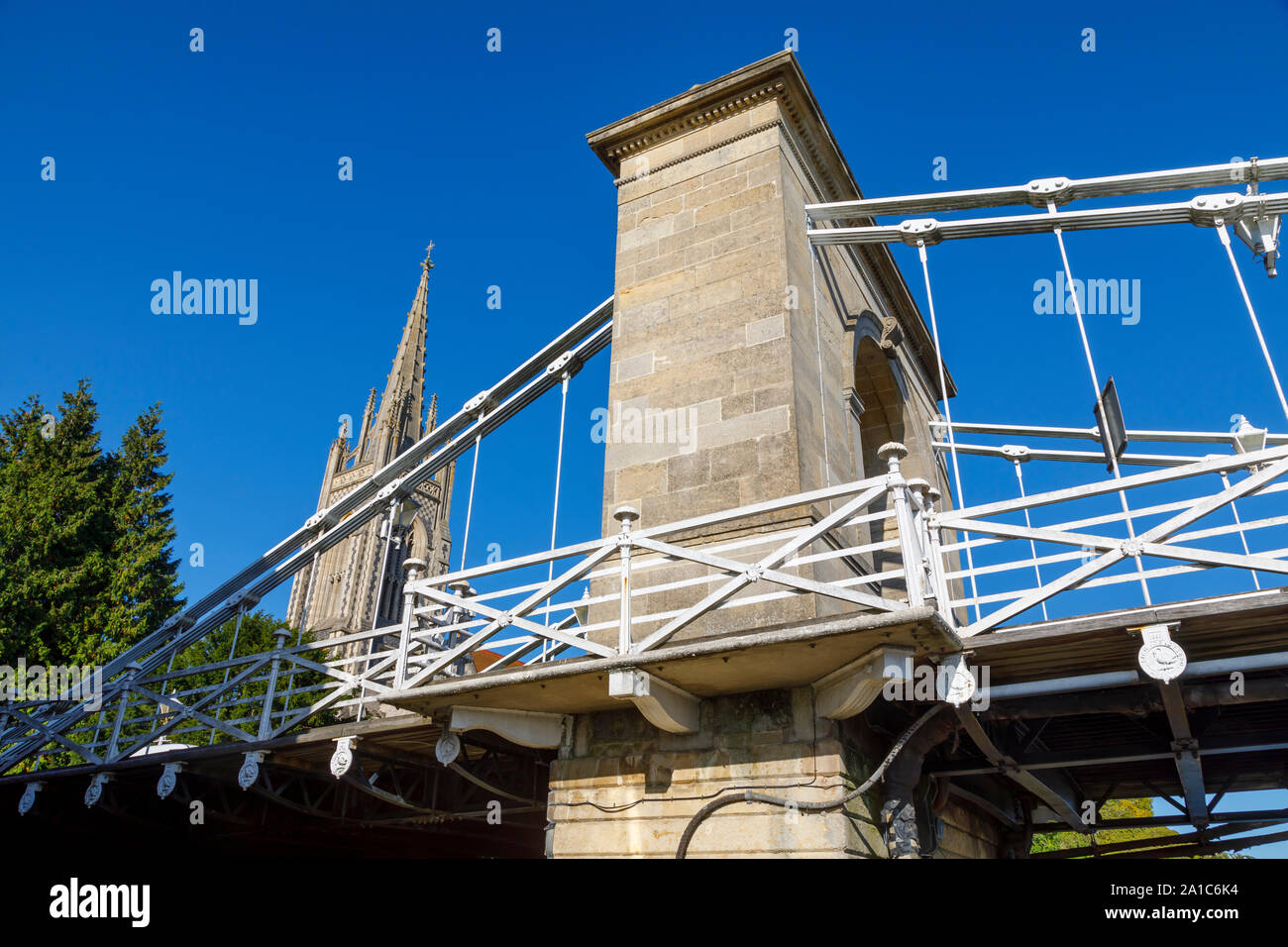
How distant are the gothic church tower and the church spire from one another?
0.09m

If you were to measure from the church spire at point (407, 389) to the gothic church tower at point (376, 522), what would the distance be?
9cm

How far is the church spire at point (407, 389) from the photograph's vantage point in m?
75.1

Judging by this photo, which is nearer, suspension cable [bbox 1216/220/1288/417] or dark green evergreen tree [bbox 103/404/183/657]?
suspension cable [bbox 1216/220/1288/417]

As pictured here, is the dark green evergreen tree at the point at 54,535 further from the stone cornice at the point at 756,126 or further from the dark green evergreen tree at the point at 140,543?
the stone cornice at the point at 756,126

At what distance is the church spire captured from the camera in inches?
2955

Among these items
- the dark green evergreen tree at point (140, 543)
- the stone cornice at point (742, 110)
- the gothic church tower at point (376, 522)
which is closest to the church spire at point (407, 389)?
the gothic church tower at point (376, 522)

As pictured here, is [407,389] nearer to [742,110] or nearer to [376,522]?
[376,522]

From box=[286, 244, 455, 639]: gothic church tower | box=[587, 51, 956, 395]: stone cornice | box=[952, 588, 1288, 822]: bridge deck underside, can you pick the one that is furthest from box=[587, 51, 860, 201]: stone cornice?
box=[286, 244, 455, 639]: gothic church tower

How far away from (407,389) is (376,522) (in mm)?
18304

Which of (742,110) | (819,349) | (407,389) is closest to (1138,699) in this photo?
(819,349)

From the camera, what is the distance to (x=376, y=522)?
6384 centimetres

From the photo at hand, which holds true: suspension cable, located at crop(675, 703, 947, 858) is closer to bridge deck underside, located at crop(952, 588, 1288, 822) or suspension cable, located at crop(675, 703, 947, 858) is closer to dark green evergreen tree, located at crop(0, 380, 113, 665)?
bridge deck underside, located at crop(952, 588, 1288, 822)
